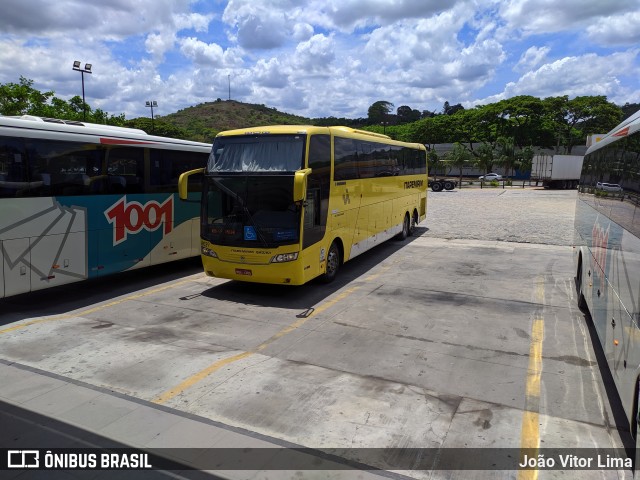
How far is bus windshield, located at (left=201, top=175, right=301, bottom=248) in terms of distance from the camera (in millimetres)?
8828

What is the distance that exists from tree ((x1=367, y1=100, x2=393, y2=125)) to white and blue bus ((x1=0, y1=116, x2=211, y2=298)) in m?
129

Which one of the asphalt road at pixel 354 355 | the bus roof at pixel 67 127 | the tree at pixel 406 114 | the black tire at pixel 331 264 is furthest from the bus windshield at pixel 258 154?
the tree at pixel 406 114

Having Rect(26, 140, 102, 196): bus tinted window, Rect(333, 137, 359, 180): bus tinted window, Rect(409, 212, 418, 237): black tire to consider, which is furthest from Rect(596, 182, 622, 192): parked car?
Rect(409, 212, 418, 237): black tire

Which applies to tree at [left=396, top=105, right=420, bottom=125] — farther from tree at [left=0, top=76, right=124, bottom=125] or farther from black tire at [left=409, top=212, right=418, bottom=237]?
black tire at [left=409, top=212, right=418, bottom=237]

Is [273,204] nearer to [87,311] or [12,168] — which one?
[87,311]

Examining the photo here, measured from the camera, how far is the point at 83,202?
29.4 feet

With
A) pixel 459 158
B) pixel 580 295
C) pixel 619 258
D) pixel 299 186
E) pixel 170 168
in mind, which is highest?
pixel 459 158

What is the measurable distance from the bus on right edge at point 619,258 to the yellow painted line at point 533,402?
82 cm

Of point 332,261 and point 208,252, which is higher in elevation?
point 208,252

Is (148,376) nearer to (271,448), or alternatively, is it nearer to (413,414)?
(271,448)

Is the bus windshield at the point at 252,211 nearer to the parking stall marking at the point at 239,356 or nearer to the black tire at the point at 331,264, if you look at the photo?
the parking stall marking at the point at 239,356

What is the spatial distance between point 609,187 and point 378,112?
448 ft

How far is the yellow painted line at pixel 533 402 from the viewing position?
431 centimetres

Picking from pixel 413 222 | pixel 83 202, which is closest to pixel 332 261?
pixel 83 202
